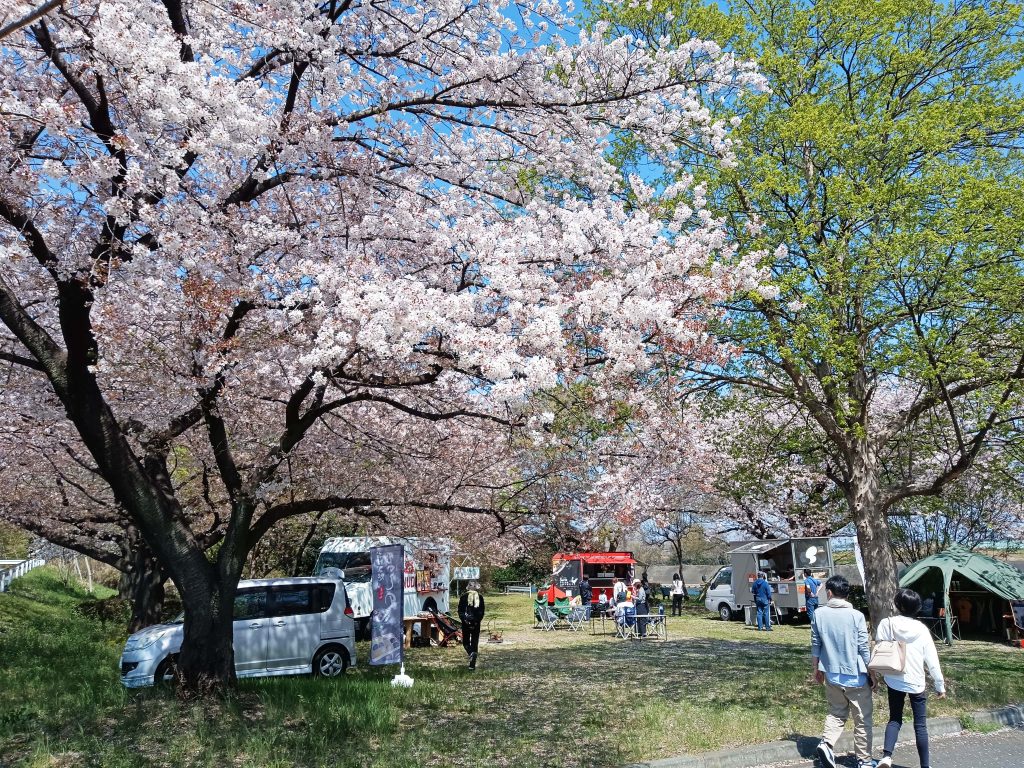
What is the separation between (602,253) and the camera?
7684 millimetres

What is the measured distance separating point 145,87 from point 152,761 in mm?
5245

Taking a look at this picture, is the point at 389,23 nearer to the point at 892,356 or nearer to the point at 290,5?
the point at 290,5

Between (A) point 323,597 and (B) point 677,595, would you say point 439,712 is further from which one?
(B) point 677,595

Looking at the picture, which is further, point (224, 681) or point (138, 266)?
point (224, 681)

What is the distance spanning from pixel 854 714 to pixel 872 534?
4.79 meters

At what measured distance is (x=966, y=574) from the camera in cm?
1738

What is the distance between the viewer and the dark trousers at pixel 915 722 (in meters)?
5.56

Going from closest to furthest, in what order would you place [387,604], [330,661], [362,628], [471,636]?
[387,604]
[330,661]
[471,636]
[362,628]

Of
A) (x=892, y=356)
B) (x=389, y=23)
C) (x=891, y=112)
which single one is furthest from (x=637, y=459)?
(x=389, y=23)

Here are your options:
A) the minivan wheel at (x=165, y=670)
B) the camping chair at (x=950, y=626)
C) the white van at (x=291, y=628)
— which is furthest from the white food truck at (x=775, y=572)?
the minivan wheel at (x=165, y=670)

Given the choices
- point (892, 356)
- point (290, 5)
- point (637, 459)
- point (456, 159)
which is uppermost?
point (290, 5)

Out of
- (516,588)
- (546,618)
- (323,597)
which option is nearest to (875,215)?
(323,597)

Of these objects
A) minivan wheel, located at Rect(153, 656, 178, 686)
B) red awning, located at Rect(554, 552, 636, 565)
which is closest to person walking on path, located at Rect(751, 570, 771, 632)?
red awning, located at Rect(554, 552, 636, 565)

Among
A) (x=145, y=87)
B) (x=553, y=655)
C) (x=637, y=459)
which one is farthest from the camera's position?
(x=553, y=655)
